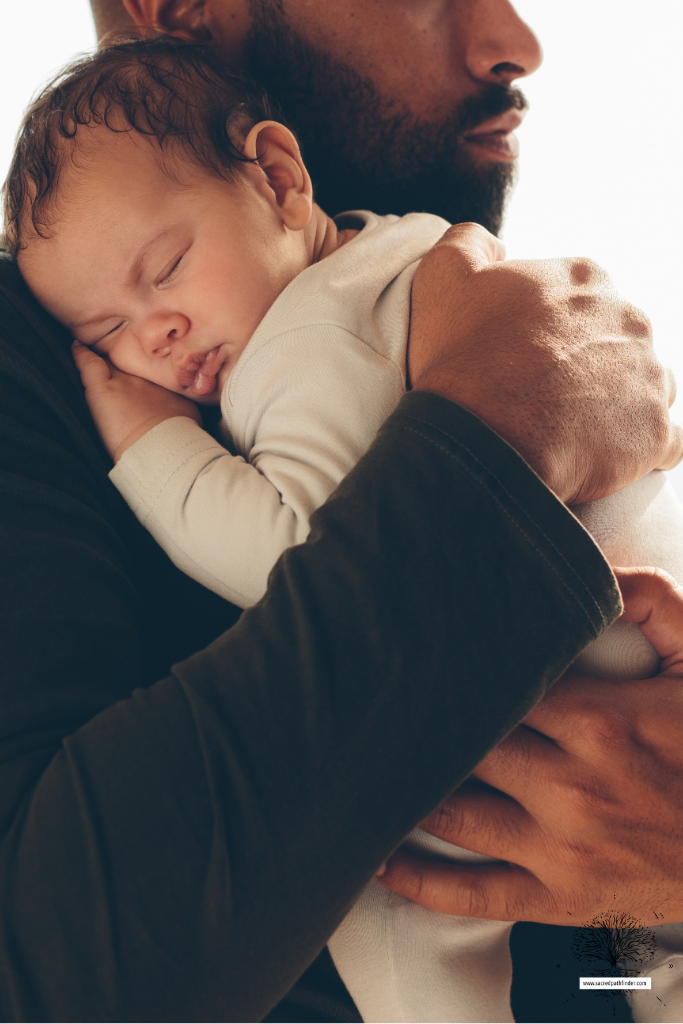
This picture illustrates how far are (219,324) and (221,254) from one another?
10 cm

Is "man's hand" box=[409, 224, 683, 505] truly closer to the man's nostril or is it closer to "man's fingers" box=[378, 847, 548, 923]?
"man's fingers" box=[378, 847, 548, 923]

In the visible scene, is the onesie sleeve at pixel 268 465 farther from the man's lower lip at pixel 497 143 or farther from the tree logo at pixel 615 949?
the man's lower lip at pixel 497 143

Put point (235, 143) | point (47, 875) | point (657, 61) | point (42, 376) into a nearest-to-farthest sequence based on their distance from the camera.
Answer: point (47, 875) → point (42, 376) → point (235, 143) → point (657, 61)

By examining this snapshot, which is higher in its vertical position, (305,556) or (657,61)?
(657,61)

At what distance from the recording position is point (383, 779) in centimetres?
50

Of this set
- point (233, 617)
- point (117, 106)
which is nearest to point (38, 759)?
point (233, 617)

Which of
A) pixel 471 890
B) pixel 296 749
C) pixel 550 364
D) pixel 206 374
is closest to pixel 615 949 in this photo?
pixel 471 890

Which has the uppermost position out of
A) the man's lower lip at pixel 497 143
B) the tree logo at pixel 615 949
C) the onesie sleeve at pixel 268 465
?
the man's lower lip at pixel 497 143

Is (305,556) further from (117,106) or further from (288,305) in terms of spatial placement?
(117,106)

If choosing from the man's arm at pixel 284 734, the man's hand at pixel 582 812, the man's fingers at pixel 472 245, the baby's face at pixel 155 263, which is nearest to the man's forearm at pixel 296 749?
the man's arm at pixel 284 734

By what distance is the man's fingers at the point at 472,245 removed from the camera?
0.85 meters

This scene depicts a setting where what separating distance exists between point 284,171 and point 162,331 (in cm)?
36

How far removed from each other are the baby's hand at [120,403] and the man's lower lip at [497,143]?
3.35 feet

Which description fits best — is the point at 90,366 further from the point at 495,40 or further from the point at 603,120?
the point at 603,120
